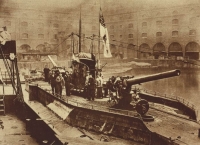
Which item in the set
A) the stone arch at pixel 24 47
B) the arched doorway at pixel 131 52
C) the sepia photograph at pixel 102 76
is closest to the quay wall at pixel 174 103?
the sepia photograph at pixel 102 76

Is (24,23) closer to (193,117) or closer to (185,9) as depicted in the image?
(185,9)

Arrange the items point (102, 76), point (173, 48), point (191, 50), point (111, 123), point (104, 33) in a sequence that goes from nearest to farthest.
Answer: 1. point (111, 123)
2. point (104, 33)
3. point (191, 50)
4. point (102, 76)
5. point (173, 48)

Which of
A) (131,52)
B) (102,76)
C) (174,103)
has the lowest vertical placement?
(174,103)

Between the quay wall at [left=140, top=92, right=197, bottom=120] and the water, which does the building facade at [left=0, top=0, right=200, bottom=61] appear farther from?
the quay wall at [left=140, top=92, right=197, bottom=120]

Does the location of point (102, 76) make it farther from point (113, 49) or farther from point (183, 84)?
point (183, 84)

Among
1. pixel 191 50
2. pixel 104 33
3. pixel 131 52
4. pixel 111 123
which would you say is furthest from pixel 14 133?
pixel 191 50

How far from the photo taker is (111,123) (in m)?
4.93

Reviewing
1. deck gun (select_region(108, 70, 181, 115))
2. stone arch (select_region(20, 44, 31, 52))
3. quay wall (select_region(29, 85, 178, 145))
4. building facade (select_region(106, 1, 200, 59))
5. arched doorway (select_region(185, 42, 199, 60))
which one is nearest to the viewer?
quay wall (select_region(29, 85, 178, 145))

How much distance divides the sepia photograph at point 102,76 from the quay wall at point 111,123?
0.05ft

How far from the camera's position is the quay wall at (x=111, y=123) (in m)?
4.41

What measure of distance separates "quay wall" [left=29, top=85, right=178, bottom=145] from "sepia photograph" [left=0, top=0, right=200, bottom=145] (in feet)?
0.05

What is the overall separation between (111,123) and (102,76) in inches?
76.2

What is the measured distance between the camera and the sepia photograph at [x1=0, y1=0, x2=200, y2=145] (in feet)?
15.6

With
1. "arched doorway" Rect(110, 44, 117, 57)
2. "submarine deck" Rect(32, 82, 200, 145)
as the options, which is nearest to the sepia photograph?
"submarine deck" Rect(32, 82, 200, 145)
